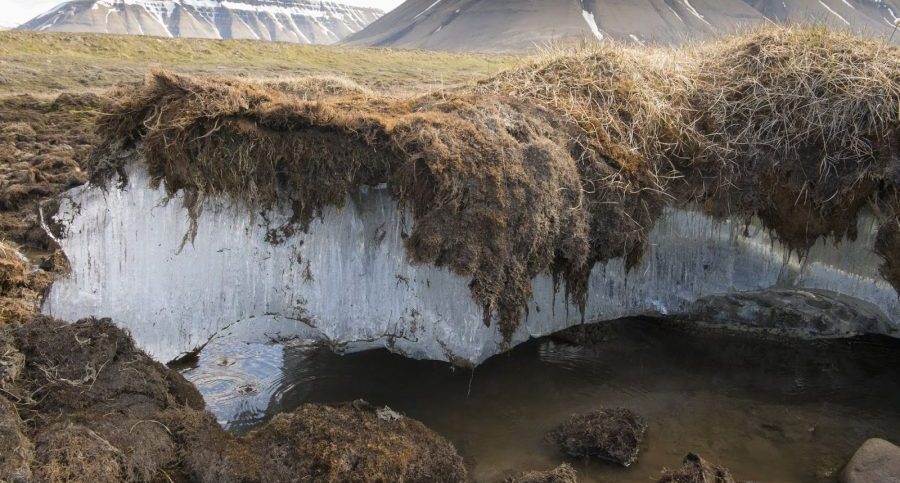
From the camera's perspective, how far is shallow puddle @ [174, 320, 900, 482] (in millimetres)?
6215

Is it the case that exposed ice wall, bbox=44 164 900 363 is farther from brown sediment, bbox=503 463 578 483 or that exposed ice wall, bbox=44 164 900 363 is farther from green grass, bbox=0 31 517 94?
green grass, bbox=0 31 517 94

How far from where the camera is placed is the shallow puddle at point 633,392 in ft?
20.4

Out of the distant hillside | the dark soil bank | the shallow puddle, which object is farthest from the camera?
the distant hillside

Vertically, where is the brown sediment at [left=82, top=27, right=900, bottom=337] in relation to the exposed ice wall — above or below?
above

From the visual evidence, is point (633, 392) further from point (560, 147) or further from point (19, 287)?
point (19, 287)

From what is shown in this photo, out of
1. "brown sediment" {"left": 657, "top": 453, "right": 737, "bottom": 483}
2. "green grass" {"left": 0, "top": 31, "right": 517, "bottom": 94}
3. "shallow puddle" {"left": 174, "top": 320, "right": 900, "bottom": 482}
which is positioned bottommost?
"shallow puddle" {"left": 174, "top": 320, "right": 900, "bottom": 482}

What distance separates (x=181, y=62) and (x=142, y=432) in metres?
37.2

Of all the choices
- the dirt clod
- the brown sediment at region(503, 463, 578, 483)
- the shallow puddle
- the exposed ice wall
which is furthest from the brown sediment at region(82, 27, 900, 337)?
the brown sediment at region(503, 463, 578, 483)

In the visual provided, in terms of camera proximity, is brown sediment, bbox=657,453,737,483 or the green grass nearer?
brown sediment, bbox=657,453,737,483

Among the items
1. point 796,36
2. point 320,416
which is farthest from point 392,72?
point 320,416

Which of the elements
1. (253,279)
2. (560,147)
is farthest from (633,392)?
(253,279)

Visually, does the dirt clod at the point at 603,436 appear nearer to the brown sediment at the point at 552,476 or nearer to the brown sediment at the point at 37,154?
the brown sediment at the point at 552,476

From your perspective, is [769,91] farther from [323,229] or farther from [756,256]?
[323,229]

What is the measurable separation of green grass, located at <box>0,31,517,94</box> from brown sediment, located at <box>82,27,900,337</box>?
1388 cm
